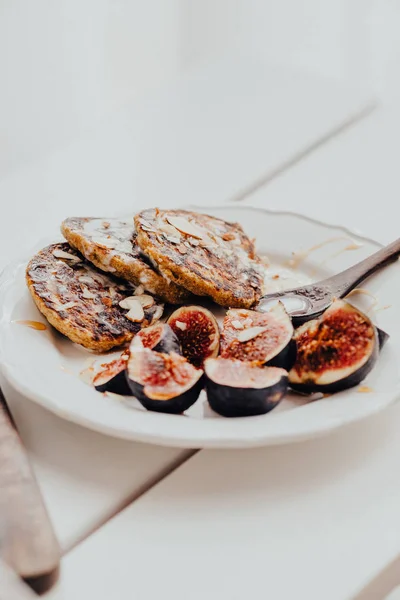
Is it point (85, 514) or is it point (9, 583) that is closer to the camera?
point (9, 583)

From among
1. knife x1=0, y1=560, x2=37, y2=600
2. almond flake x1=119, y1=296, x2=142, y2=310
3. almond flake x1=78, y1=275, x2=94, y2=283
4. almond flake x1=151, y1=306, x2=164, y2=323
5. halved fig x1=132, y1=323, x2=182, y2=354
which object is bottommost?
knife x1=0, y1=560, x2=37, y2=600

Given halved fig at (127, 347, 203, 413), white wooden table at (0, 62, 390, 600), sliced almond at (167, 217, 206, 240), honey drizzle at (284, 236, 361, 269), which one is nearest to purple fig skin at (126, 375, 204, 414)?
halved fig at (127, 347, 203, 413)

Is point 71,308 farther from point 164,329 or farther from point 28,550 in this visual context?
point 28,550

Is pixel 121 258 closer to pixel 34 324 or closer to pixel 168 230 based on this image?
pixel 168 230

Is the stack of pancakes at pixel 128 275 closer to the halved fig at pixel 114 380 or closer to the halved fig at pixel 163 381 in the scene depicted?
the halved fig at pixel 114 380

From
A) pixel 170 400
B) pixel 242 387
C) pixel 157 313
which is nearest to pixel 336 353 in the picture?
pixel 242 387

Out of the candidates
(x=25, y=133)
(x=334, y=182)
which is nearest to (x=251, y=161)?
(x=334, y=182)

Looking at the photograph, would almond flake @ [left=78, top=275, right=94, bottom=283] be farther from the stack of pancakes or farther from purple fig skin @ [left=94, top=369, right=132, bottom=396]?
purple fig skin @ [left=94, top=369, right=132, bottom=396]
